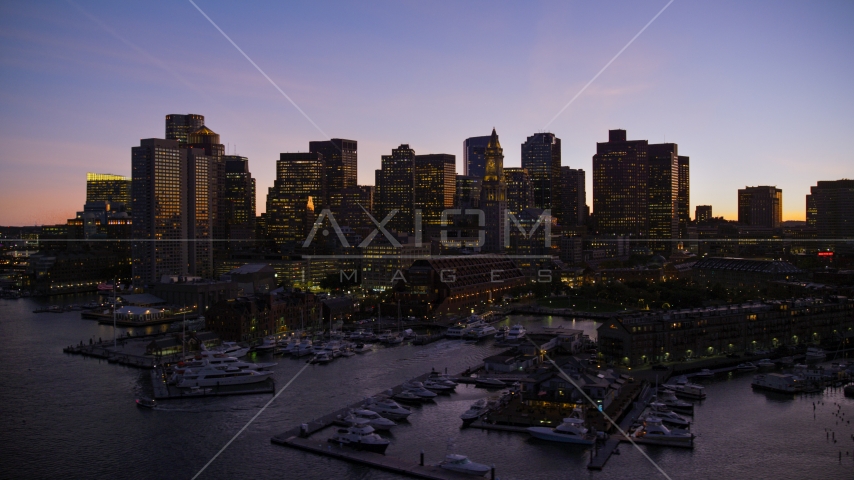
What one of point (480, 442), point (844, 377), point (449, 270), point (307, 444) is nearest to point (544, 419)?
point (480, 442)

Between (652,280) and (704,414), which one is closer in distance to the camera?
(704,414)

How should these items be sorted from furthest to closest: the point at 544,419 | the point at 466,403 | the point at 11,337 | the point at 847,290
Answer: the point at 847,290, the point at 11,337, the point at 466,403, the point at 544,419

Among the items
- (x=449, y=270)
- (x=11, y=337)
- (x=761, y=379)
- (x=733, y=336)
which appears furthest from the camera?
(x=449, y=270)

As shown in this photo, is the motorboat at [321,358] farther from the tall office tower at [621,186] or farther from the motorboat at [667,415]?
the tall office tower at [621,186]

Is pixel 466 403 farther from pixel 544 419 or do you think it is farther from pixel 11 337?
pixel 11 337

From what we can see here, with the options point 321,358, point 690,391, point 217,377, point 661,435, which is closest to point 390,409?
point 217,377

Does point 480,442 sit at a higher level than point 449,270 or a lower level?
lower

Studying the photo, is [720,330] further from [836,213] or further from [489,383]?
[836,213]
